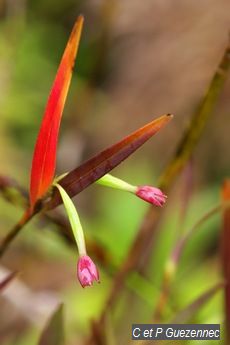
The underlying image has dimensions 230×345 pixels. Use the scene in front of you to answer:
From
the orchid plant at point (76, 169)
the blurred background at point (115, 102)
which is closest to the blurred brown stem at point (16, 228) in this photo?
the orchid plant at point (76, 169)

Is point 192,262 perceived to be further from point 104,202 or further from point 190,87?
point 190,87

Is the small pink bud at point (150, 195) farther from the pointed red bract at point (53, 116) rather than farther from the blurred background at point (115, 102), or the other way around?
the blurred background at point (115, 102)

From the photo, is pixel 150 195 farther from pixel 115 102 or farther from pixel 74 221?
pixel 115 102

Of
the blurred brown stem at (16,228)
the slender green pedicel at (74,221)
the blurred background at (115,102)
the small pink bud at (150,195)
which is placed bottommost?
the slender green pedicel at (74,221)

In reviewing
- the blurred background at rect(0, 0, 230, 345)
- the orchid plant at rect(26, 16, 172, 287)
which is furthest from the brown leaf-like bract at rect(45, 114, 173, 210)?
the blurred background at rect(0, 0, 230, 345)

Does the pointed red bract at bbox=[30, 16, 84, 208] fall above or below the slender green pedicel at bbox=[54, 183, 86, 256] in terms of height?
above

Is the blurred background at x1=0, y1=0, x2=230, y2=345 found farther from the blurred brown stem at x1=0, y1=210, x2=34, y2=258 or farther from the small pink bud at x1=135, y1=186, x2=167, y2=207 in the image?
the small pink bud at x1=135, y1=186, x2=167, y2=207

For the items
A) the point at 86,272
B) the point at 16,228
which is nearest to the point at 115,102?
the point at 16,228

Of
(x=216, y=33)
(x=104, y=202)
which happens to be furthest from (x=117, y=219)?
(x=216, y=33)
